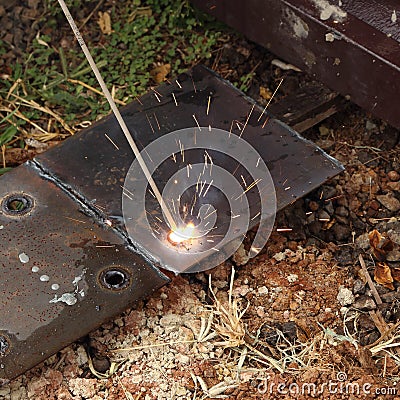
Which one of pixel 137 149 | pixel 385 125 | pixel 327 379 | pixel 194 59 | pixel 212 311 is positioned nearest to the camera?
pixel 327 379

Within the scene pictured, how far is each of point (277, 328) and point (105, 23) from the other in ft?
5.11

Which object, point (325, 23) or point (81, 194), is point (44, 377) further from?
point (325, 23)

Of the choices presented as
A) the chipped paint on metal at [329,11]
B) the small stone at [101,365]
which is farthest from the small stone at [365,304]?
the chipped paint on metal at [329,11]

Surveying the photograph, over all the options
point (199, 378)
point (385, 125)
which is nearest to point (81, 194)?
point (199, 378)

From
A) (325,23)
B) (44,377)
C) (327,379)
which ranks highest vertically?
(325,23)

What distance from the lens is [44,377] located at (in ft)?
7.71

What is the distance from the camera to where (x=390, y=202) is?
2777mm

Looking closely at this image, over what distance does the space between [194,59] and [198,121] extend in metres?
0.55

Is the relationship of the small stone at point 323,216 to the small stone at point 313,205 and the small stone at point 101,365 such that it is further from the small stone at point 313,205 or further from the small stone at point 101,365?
the small stone at point 101,365

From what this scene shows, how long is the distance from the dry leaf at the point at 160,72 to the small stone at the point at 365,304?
120 cm

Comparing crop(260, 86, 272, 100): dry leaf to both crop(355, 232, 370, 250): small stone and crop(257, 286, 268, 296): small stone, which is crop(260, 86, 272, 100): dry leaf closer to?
crop(355, 232, 370, 250): small stone

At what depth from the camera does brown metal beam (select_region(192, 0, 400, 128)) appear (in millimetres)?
2709

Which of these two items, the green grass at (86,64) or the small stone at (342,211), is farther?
the green grass at (86,64)

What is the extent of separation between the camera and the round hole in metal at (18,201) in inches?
101
